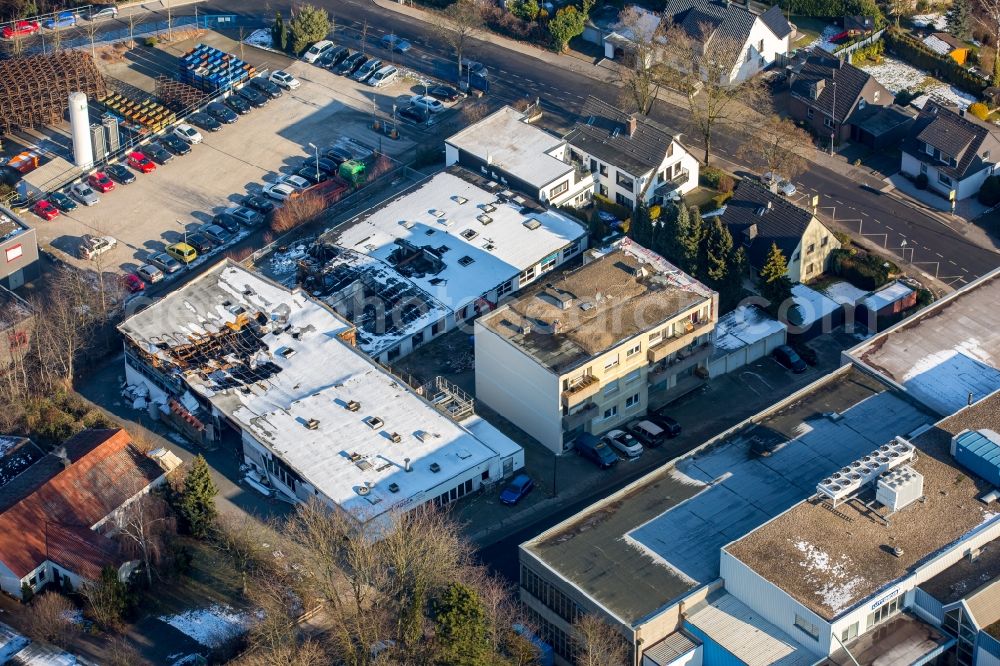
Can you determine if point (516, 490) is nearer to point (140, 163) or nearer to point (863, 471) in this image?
point (863, 471)

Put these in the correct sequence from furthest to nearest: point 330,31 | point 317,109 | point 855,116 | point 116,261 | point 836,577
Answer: point 330,31, point 317,109, point 855,116, point 116,261, point 836,577

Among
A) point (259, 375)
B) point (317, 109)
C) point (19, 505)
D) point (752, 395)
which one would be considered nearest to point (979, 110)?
point (752, 395)

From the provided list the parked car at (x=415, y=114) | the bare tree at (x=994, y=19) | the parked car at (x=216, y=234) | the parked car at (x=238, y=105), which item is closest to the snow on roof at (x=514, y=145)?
the parked car at (x=415, y=114)

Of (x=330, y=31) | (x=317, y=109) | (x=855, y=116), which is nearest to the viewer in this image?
(x=855, y=116)

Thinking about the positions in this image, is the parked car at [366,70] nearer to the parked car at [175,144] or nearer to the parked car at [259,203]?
the parked car at [175,144]

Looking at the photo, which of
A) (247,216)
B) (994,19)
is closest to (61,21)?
(247,216)

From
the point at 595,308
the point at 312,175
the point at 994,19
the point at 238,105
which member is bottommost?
the point at 312,175

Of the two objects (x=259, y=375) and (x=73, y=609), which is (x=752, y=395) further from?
(x=73, y=609)

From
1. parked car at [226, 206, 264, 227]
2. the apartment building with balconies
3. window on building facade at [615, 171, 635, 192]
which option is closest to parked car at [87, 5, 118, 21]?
parked car at [226, 206, 264, 227]
